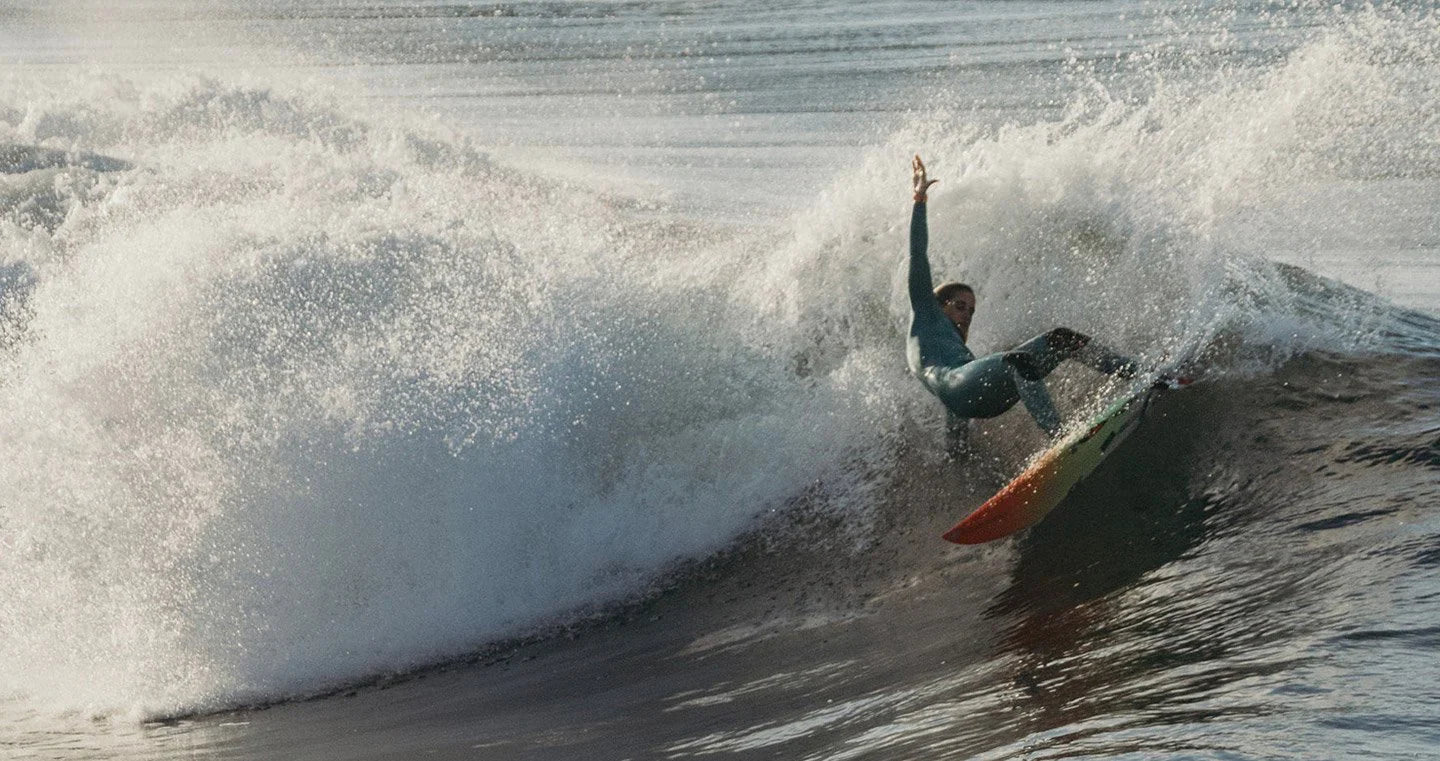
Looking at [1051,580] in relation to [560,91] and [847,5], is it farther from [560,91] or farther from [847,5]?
[847,5]

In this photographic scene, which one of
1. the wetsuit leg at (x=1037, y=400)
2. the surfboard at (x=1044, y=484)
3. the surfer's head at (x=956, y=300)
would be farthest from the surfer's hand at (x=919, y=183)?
the surfboard at (x=1044, y=484)

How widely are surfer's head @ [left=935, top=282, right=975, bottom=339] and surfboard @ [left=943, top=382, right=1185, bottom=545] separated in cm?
106

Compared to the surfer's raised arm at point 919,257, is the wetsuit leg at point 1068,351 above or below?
below

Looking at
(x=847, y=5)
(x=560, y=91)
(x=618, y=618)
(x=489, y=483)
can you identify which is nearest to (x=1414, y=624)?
(x=618, y=618)

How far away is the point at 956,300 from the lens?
8.27m

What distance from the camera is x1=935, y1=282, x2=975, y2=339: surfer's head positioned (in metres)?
8.26

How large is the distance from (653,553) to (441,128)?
1244 cm

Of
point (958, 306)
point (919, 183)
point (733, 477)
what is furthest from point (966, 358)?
point (733, 477)

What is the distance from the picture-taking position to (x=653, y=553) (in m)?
8.42

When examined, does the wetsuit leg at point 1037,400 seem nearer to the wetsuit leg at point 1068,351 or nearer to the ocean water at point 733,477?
the wetsuit leg at point 1068,351

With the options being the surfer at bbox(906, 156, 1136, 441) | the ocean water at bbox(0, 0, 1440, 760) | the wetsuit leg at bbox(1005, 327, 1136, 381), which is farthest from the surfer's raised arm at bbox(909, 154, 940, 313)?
the ocean water at bbox(0, 0, 1440, 760)

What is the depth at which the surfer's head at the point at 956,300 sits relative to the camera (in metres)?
8.26

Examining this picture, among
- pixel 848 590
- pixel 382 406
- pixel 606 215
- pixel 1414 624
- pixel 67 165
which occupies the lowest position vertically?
pixel 1414 624

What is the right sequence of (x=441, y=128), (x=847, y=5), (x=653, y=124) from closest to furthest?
1. (x=441, y=128)
2. (x=653, y=124)
3. (x=847, y=5)
